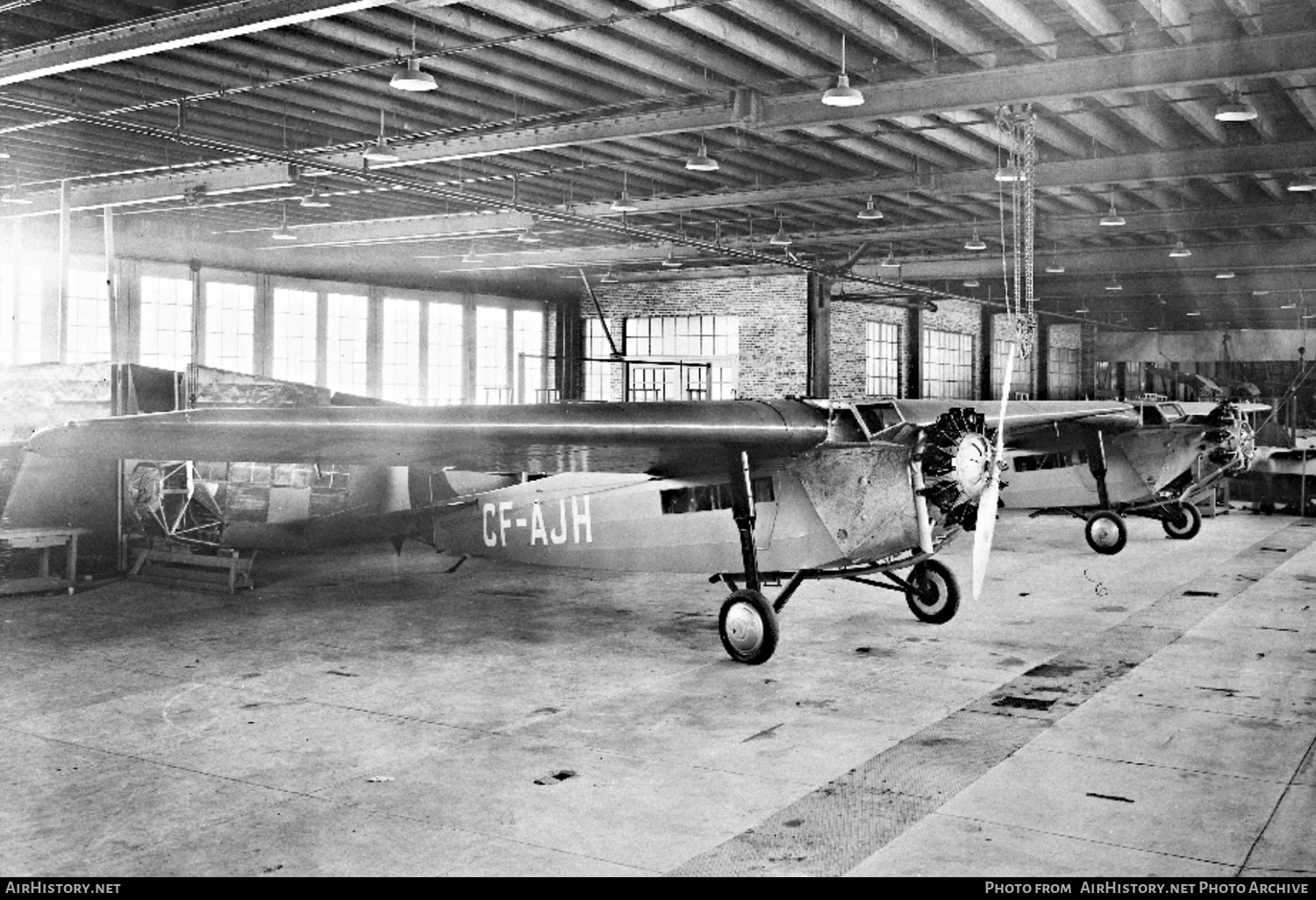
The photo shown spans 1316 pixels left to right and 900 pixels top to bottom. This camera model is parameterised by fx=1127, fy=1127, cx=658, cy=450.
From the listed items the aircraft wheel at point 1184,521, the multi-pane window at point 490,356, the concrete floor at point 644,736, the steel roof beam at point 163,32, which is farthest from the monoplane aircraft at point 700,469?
the multi-pane window at point 490,356

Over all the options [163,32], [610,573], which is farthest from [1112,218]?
[163,32]

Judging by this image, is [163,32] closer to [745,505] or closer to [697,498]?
[697,498]

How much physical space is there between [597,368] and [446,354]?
507cm

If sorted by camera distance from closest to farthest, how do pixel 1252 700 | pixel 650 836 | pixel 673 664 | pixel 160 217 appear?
→ pixel 650 836, pixel 1252 700, pixel 673 664, pixel 160 217

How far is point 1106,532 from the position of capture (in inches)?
613

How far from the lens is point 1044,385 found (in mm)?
43094

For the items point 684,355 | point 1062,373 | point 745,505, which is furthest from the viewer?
point 1062,373

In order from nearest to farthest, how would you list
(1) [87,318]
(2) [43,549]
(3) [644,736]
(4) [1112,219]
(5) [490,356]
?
(3) [644,736] < (2) [43,549] < (4) [1112,219] < (1) [87,318] < (5) [490,356]

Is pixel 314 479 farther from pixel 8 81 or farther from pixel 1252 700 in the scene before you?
pixel 1252 700

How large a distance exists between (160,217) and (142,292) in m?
1.53

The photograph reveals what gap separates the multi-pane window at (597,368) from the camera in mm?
32625

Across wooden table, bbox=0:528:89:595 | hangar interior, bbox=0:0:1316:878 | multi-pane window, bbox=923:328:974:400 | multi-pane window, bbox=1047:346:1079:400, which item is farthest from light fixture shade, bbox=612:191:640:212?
multi-pane window, bbox=1047:346:1079:400

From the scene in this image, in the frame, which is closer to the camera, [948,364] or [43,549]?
[43,549]
